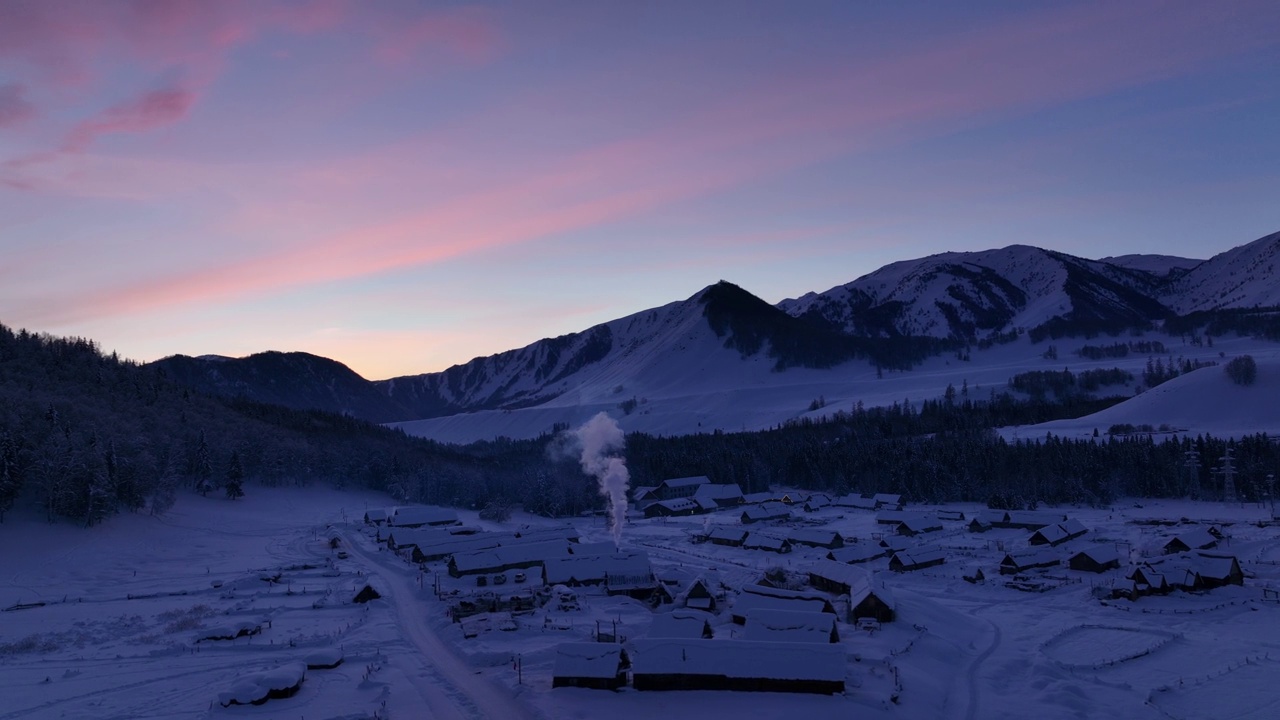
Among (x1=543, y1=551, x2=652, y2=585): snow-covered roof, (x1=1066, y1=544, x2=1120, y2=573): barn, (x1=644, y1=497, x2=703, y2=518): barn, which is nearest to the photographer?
(x1=543, y1=551, x2=652, y2=585): snow-covered roof

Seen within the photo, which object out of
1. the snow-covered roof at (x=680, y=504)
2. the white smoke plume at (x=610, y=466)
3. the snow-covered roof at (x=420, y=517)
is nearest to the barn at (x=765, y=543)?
the white smoke plume at (x=610, y=466)

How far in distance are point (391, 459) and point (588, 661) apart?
323 ft

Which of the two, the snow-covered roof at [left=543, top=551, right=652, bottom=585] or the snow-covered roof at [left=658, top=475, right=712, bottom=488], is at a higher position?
the snow-covered roof at [left=543, top=551, right=652, bottom=585]

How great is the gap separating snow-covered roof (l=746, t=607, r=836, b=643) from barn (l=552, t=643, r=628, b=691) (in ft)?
21.2

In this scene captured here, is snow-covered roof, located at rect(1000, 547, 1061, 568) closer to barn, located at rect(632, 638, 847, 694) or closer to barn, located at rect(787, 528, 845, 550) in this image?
barn, located at rect(787, 528, 845, 550)

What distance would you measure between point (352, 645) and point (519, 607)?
10416mm

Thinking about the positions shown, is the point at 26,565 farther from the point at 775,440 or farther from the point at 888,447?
the point at 775,440

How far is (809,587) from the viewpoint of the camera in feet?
164

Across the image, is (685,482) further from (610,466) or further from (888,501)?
(888,501)

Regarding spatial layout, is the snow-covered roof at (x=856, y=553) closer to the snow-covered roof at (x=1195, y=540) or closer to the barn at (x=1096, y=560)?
the barn at (x=1096, y=560)

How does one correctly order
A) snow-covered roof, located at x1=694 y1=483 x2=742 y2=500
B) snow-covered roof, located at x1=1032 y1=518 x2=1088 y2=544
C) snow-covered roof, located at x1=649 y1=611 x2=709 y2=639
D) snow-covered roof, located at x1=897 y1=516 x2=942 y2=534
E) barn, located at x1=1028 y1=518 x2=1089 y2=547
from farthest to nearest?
snow-covered roof, located at x1=694 y1=483 x2=742 y2=500 → snow-covered roof, located at x1=897 y1=516 x2=942 y2=534 → snow-covered roof, located at x1=1032 y1=518 x2=1088 y2=544 → barn, located at x1=1028 y1=518 x2=1089 y2=547 → snow-covered roof, located at x1=649 y1=611 x2=709 y2=639

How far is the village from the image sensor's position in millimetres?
29734

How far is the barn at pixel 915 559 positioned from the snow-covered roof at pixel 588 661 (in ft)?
106

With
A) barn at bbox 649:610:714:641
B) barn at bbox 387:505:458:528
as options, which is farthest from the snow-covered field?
barn at bbox 387:505:458:528
